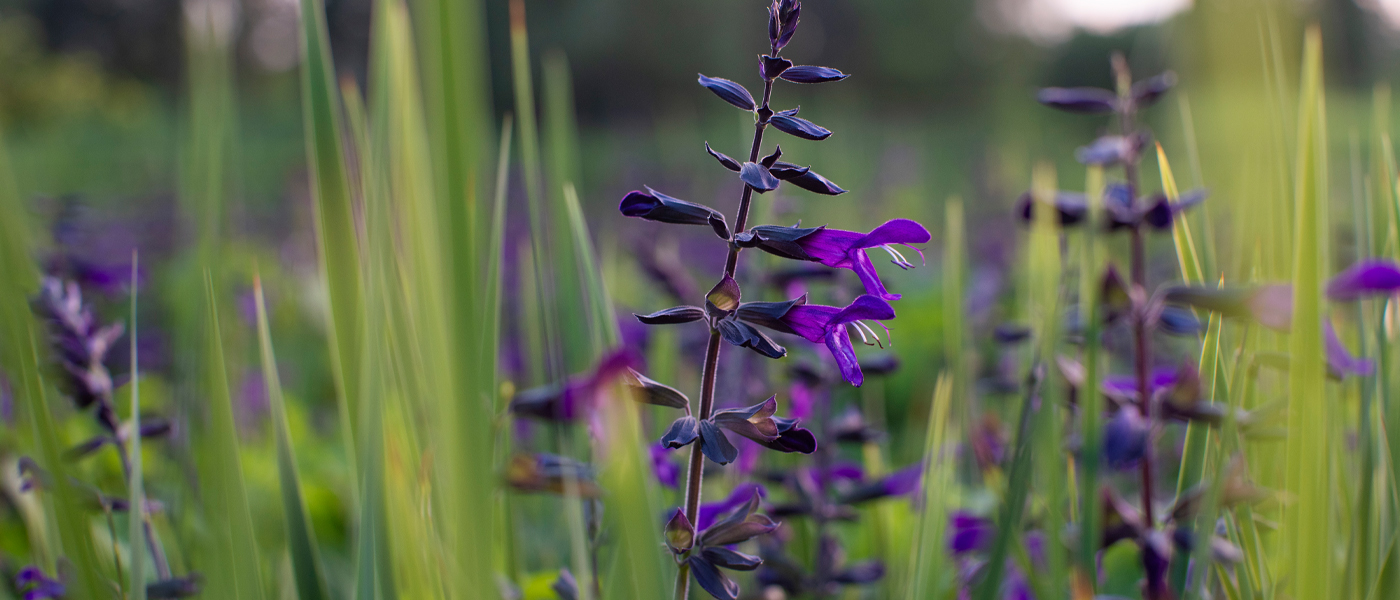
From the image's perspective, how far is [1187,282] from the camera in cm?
82

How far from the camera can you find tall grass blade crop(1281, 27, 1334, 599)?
1.77 feet

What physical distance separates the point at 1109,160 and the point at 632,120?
14.1 metres

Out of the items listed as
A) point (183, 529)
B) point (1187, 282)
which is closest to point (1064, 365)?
point (1187, 282)

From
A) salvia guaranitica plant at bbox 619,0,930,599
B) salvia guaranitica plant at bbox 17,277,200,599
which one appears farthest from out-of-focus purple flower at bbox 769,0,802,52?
salvia guaranitica plant at bbox 17,277,200,599

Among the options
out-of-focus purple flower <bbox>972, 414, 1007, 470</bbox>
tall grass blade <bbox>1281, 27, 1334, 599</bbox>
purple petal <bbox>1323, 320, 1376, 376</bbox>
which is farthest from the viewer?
out-of-focus purple flower <bbox>972, 414, 1007, 470</bbox>

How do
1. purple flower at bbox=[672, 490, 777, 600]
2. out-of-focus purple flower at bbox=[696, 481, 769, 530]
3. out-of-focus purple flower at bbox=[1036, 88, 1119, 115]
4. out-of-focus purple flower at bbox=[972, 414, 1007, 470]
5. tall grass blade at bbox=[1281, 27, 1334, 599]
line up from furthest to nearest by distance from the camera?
out-of-focus purple flower at bbox=[972, 414, 1007, 470], out-of-focus purple flower at bbox=[1036, 88, 1119, 115], out-of-focus purple flower at bbox=[696, 481, 769, 530], purple flower at bbox=[672, 490, 777, 600], tall grass blade at bbox=[1281, 27, 1334, 599]

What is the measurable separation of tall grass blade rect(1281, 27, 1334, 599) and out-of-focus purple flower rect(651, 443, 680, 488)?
57cm

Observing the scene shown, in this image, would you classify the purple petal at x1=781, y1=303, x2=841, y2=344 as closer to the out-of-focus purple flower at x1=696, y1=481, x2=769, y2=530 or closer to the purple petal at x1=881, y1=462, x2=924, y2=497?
the out-of-focus purple flower at x1=696, y1=481, x2=769, y2=530

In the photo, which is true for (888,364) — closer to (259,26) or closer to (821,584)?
(821,584)

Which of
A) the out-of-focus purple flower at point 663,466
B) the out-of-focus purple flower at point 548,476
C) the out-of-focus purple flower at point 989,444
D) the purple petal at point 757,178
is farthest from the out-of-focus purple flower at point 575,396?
the out-of-focus purple flower at point 989,444

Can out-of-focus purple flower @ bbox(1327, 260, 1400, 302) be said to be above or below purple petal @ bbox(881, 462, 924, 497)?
above

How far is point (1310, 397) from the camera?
0.55m

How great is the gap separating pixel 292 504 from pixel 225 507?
3.7 inches

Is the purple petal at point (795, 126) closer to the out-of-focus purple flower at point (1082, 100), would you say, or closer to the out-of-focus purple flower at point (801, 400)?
the out-of-focus purple flower at point (1082, 100)
